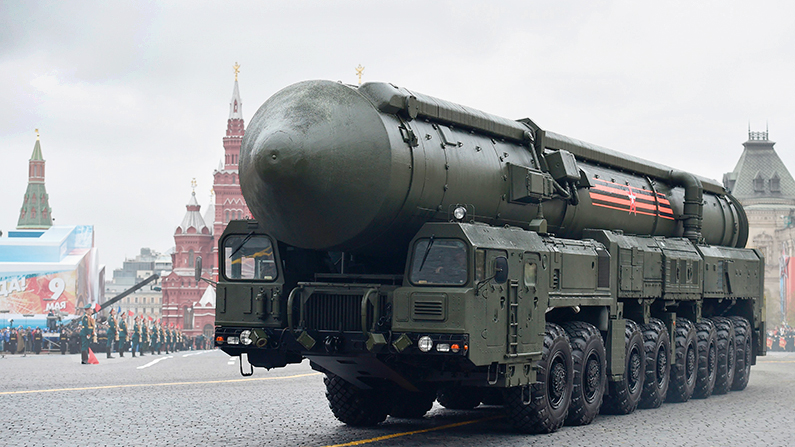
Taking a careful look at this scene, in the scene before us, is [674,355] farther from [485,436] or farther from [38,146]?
[38,146]

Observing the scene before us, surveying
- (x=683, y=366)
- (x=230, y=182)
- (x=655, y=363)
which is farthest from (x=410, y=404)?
(x=230, y=182)

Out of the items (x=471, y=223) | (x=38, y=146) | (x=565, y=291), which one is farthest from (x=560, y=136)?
(x=38, y=146)

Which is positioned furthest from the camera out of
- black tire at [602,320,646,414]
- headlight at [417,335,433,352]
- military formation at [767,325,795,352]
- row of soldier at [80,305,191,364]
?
military formation at [767,325,795,352]

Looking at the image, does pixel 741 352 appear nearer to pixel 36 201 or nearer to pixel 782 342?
pixel 782 342

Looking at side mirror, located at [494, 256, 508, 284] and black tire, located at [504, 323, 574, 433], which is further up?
side mirror, located at [494, 256, 508, 284]

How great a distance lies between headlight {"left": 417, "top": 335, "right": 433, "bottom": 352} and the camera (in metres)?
10.1

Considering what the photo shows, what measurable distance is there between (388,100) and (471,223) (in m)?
1.62

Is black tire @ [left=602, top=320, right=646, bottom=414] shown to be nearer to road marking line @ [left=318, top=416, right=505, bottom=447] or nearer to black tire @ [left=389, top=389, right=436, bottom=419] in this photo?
road marking line @ [left=318, top=416, right=505, bottom=447]

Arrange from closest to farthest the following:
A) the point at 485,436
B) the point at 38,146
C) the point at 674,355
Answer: the point at 485,436 → the point at 674,355 → the point at 38,146

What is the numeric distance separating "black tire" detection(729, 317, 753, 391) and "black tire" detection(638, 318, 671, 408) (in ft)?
13.6

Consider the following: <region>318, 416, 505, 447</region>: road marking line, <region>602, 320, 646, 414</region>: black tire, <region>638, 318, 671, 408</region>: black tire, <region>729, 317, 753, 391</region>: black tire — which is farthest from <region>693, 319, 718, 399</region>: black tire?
<region>318, 416, 505, 447</region>: road marking line

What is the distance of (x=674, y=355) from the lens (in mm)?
16312

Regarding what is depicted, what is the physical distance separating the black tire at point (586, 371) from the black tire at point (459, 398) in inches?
49.6

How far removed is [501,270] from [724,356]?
998cm
